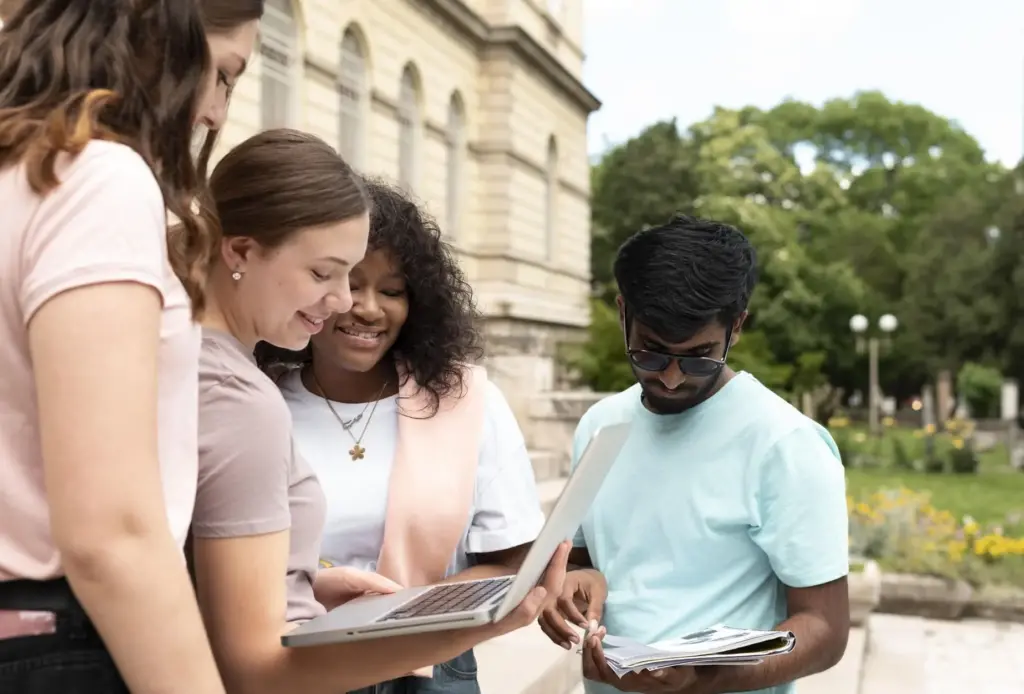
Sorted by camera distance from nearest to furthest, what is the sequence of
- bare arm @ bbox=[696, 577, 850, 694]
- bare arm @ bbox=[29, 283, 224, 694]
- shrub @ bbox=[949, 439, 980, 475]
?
bare arm @ bbox=[29, 283, 224, 694] < bare arm @ bbox=[696, 577, 850, 694] < shrub @ bbox=[949, 439, 980, 475]

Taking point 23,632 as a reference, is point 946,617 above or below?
below

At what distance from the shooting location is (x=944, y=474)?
17500 millimetres

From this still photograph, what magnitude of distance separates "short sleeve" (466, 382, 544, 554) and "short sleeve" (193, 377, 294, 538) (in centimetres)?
104

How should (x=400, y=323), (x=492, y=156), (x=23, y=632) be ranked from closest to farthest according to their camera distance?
(x=23, y=632)
(x=400, y=323)
(x=492, y=156)

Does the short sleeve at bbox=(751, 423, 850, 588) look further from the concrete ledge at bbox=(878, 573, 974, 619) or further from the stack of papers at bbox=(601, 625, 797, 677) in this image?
the concrete ledge at bbox=(878, 573, 974, 619)

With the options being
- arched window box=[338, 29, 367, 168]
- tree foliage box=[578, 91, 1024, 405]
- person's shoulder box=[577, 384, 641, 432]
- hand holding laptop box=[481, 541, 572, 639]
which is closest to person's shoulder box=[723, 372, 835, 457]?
person's shoulder box=[577, 384, 641, 432]

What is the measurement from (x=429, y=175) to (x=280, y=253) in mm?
11903

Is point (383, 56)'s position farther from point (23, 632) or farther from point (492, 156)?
point (23, 632)

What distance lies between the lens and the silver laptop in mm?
1341

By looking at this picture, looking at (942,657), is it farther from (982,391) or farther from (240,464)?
(982,391)

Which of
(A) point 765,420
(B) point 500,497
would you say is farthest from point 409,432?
(A) point 765,420

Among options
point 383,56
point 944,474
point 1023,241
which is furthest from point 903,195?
point 383,56

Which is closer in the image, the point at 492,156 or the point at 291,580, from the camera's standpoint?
the point at 291,580

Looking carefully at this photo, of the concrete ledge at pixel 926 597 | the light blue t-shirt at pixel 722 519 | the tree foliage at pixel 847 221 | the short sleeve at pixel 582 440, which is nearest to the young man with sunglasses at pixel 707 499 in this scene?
the light blue t-shirt at pixel 722 519
